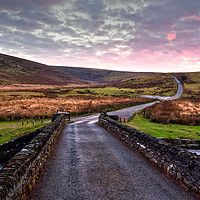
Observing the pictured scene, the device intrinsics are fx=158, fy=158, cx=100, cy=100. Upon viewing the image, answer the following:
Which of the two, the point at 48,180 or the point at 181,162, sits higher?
the point at 181,162

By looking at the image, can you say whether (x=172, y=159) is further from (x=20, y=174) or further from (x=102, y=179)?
(x=20, y=174)

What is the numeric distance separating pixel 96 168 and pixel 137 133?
426 centimetres

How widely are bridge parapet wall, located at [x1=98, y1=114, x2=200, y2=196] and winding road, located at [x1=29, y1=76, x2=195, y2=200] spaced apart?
1.06 ft

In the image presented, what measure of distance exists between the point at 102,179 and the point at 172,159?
327cm

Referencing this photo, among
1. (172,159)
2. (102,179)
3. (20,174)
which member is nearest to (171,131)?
(172,159)

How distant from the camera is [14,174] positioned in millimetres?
4676

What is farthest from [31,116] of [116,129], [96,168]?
[96,168]

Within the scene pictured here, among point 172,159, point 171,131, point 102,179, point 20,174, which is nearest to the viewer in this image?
point 20,174

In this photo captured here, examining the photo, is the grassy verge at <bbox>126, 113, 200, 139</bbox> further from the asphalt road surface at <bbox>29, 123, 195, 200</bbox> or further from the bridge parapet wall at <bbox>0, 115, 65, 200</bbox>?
the bridge parapet wall at <bbox>0, 115, 65, 200</bbox>

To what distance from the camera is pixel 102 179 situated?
22.1 ft

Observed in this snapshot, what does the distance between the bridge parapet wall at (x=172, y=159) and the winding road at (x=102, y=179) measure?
12.8 inches

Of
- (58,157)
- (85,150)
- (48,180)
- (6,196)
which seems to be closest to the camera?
(6,196)

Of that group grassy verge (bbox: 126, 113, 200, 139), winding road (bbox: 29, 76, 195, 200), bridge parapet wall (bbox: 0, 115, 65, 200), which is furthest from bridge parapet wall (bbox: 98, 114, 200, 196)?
grassy verge (bbox: 126, 113, 200, 139)

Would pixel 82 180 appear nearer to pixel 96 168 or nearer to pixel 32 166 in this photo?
pixel 96 168
